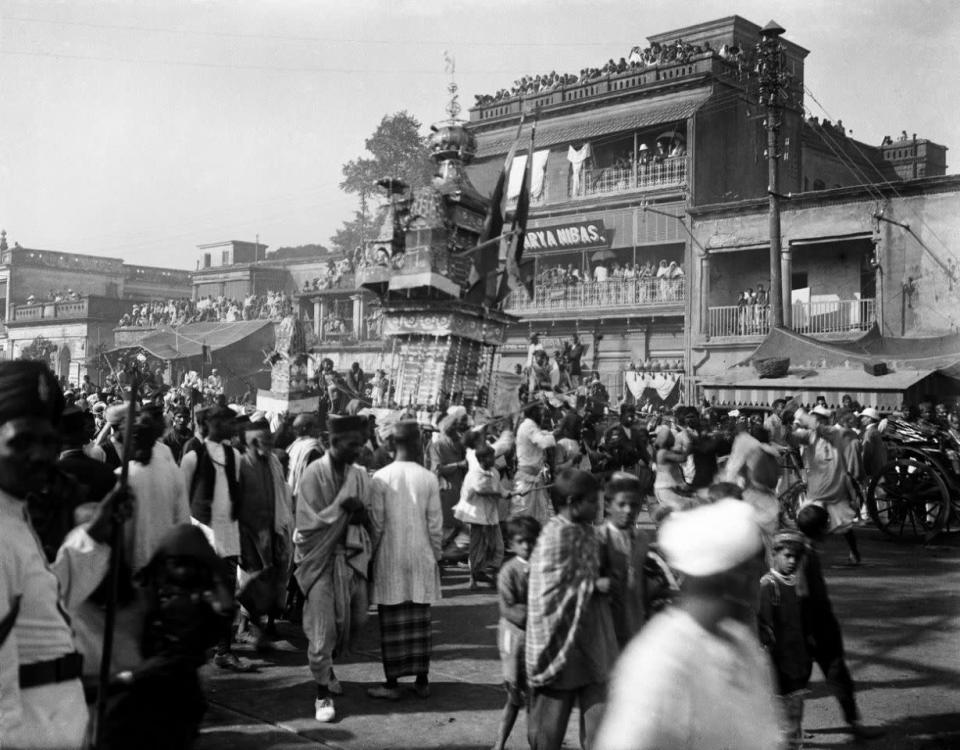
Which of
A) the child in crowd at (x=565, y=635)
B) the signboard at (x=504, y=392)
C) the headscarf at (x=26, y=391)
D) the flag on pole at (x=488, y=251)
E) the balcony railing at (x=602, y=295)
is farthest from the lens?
the balcony railing at (x=602, y=295)

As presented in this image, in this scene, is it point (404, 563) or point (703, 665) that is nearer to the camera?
point (703, 665)

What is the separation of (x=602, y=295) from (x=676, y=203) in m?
3.59

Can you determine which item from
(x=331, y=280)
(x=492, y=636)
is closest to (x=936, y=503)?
(x=492, y=636)

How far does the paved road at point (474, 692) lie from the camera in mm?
5438

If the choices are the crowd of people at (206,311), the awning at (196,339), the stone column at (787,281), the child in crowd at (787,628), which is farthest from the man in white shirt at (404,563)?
the crowd of people at (206,311)

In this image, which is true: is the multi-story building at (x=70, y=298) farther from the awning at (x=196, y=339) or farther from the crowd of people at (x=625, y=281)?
the crowd of people at (x=625, y=281)

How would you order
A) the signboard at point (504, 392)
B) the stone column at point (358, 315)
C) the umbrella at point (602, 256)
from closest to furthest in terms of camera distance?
1. the signboard at point (504, 392)
2. the umbrella at point (602, 256)
3. the stone column at point (358, 315)

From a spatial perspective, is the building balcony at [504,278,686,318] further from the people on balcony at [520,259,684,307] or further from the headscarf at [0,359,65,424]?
the headscarf at [0,359,65,424]

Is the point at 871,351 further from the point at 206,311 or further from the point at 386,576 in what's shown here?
the point at 206,311

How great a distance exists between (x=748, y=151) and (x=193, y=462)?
26575mm

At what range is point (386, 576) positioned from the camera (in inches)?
245

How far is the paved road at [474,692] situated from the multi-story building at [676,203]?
1804 cm

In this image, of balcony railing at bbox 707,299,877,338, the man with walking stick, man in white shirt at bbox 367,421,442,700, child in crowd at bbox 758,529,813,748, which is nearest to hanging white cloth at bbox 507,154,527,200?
balcony railing at bbox 707,299,877,338

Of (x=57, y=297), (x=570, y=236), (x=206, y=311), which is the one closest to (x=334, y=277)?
(x=206, y=311)
